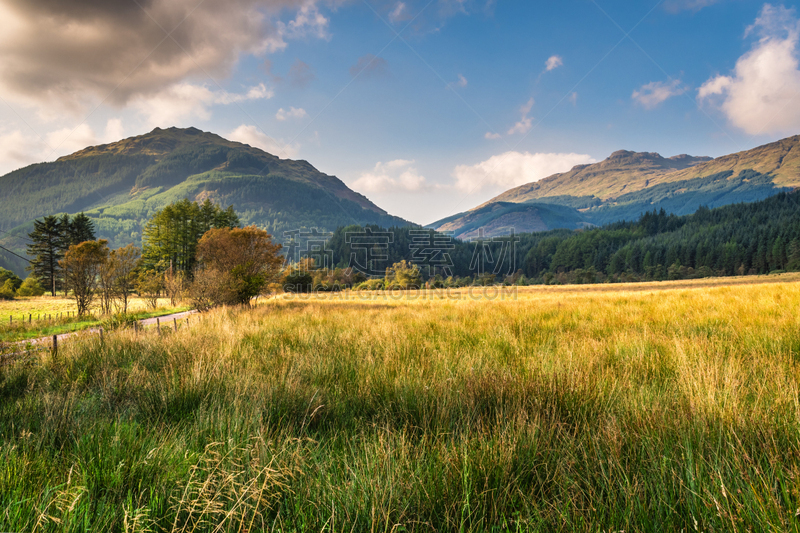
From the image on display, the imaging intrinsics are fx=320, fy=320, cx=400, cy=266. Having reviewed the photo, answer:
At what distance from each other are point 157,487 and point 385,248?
402 ft

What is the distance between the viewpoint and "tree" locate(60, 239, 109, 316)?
17.6 m

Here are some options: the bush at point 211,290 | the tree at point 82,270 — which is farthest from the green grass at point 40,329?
the bush at point 211,290

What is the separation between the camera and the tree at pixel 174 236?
3984 centimetres

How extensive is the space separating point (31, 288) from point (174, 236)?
20.9m

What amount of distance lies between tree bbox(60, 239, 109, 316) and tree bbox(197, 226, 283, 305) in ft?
17.4

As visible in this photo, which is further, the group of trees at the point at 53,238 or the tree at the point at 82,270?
the group of trees at the point at 53,238

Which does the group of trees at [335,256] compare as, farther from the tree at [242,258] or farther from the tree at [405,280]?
the tree at [405,280]

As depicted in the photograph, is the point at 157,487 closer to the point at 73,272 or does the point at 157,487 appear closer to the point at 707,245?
the point at 73,272

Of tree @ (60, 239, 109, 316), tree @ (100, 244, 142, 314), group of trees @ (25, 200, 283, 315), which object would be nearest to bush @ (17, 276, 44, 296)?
group of trees @ (25, 200, 283, 315)

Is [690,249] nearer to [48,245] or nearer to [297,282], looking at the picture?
[297,282]

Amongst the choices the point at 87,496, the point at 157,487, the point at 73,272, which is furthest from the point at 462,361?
the point at 73,272

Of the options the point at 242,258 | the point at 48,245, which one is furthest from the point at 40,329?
the point at 48,245

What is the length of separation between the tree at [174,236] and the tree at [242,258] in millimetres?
23183

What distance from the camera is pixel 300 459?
5.26 feet
